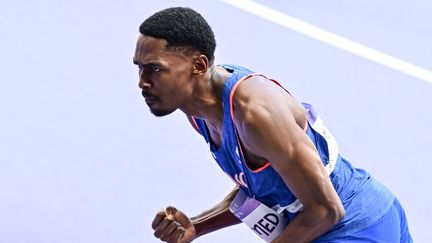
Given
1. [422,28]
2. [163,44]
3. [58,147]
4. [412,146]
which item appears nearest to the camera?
[163,44]

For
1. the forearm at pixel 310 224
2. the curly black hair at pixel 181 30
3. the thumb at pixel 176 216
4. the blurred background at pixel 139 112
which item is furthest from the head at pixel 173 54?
the blurred background at pixel 139 112

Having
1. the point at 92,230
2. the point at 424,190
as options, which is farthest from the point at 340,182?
the point at 424,190

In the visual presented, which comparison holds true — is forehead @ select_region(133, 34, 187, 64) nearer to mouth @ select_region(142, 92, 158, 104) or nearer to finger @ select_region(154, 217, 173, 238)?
mouth @ select_region(142, 92, 158, 104)

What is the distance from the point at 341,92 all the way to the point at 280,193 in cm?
244

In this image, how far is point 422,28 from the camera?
6227 millimetres

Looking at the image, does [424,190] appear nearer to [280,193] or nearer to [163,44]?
[280,193]

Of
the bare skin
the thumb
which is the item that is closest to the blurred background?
→ the thumb

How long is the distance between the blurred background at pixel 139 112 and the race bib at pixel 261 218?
1.09m

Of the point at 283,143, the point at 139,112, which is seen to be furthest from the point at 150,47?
the point at 139,112

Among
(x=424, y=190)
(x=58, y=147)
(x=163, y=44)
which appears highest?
(x=163, y=44)

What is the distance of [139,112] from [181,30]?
2.13m

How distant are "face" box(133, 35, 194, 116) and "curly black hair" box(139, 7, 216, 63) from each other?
0.02 meters

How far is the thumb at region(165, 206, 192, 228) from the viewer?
3.28 meters

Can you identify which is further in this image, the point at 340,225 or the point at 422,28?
the point at 422,28
